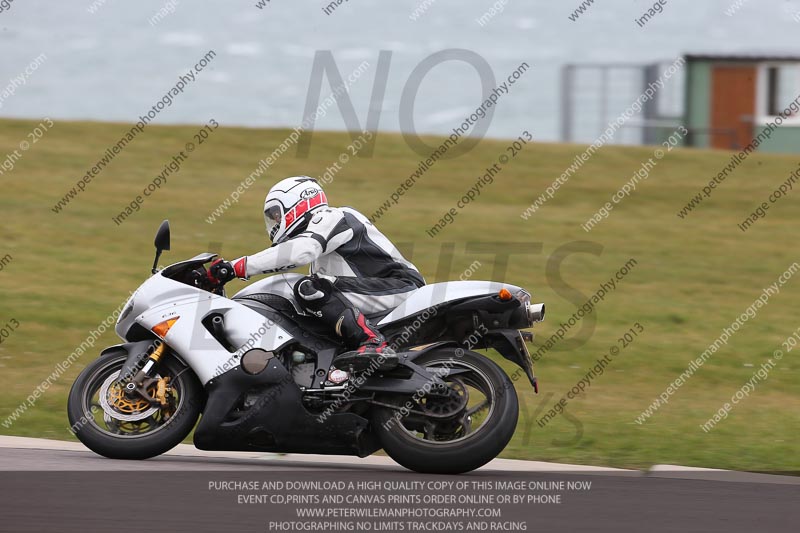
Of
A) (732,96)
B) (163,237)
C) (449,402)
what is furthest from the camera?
(732,96)

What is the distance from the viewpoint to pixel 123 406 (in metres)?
7.61

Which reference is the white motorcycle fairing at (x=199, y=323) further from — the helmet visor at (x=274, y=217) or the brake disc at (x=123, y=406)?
the helmet visor at (x=274, y=217)

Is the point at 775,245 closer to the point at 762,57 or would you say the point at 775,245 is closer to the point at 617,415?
the point at 617,415

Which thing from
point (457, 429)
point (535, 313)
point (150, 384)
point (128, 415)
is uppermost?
point (535, 313)

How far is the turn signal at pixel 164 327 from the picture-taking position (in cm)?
766

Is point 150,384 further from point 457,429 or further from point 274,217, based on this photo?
point 457,429

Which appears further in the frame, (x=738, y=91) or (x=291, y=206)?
(x=738, y=91)

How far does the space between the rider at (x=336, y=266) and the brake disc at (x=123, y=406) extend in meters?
0.88

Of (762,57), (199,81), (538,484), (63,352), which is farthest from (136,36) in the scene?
(538,484)

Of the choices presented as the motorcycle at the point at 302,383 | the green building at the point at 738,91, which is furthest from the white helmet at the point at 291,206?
the green building at the point at 738,91

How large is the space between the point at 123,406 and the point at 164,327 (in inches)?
20.8

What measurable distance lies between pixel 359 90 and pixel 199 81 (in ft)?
11.0

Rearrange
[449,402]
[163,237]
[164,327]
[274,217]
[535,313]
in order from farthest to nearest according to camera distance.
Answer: [274,217]
[163,237]
[164,327]
[535,313]
[449,402]

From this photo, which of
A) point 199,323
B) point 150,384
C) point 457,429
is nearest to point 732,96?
point 457,429
